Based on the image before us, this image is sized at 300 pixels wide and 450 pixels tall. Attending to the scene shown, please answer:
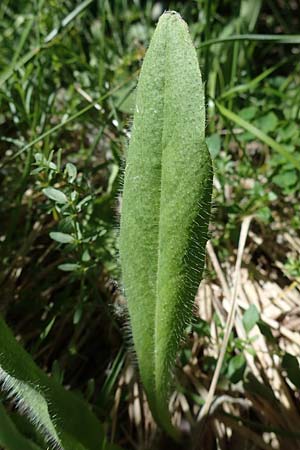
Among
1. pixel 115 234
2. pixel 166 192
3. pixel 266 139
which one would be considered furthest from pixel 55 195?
pixel 266 139

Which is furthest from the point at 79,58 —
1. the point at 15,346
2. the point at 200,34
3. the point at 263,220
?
the point at 15,346

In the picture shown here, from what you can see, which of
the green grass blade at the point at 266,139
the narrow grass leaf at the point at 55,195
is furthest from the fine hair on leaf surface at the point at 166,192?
the green grass blade at the point at 266,139

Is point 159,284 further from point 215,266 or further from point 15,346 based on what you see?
point 215,266

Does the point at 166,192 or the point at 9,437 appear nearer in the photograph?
the point at 9,437

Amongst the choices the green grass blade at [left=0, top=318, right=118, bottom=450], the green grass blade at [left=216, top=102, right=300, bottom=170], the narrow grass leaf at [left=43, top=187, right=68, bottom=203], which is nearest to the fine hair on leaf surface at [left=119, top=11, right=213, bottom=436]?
the green grass blade at [left=0, top=318, right=118, bottom=450]

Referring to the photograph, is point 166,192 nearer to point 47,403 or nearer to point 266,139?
point 47,403

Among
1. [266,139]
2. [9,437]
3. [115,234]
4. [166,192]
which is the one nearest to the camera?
[9,437]
